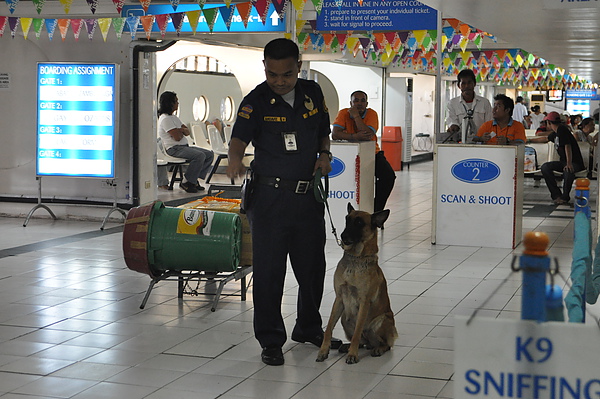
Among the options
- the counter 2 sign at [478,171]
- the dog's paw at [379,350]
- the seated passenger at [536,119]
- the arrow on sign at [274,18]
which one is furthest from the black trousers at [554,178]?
the seated passenger at [536,119]

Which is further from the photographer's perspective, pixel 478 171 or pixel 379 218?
pixel 478 171

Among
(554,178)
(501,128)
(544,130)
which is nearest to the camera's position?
(501,128)

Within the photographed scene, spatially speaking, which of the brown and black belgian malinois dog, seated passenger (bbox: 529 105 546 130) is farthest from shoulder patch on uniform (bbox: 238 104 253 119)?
seated passenger (bbox: 529 105 546 130)

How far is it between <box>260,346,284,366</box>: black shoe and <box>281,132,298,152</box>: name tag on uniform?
1088 millimetres

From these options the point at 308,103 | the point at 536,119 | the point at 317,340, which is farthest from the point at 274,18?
the point at 536,119

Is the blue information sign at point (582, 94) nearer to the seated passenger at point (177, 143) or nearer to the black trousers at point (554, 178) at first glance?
the black trousers at point (554, 178)

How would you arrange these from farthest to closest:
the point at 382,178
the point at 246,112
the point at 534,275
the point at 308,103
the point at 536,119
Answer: the point at 536,119, the point at 382,178, the point at 308,103, the point at 246,112, the point at 534,275

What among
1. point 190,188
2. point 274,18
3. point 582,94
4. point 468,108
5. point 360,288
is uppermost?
point 582,94

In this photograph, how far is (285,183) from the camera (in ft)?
15.2

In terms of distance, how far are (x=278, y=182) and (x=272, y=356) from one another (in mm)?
944

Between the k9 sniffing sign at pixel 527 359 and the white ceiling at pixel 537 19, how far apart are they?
3.37 meters

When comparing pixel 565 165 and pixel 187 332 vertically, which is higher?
pixel 565 165

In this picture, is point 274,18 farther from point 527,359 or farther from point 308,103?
point 527,359

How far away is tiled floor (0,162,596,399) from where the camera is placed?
4.24 metres
